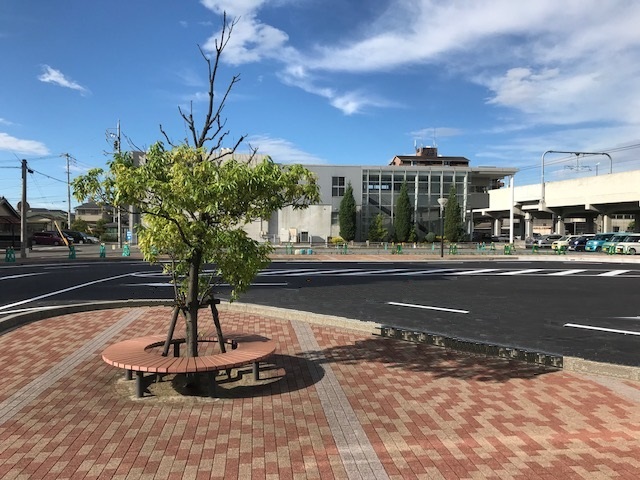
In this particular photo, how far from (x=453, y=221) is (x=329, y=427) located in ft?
151

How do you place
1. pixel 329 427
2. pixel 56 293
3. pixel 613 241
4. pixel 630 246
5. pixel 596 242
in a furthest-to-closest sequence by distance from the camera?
pixel 596 242, pixel 613 241, pixel 630 246, pixel 56 293, pixel 329 427

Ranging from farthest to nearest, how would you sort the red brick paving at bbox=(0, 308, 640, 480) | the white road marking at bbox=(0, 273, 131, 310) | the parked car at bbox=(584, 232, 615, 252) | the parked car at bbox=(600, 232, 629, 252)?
the parked car at bbox=(584, 232, 615, 252) < the parked car at bbox=(600, 232, 629, 252) < the white road marking at bbox=(0, 273, 131, 310) < the red brick paving at bbox=(0, 308, 640, 480)

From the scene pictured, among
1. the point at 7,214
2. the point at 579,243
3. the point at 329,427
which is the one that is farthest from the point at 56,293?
the point at 579,243

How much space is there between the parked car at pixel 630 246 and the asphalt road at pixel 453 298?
796 inches

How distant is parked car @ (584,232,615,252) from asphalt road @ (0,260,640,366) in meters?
23.2

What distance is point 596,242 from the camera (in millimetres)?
42219

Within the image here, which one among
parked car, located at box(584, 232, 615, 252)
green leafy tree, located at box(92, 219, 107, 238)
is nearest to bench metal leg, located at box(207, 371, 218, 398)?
parked car, located at box(584, 232, 615, 252)

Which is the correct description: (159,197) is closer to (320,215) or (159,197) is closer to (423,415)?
(423,415)

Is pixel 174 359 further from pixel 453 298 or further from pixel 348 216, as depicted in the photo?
pixel 348 216

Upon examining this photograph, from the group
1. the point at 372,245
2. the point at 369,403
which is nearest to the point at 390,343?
the point at 369,403

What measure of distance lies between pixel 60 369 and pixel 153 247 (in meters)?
2.32

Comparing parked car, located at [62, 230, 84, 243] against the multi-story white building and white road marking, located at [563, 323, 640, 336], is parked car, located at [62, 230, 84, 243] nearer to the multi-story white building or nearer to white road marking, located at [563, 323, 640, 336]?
the multi-story white building

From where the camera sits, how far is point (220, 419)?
4.58 m

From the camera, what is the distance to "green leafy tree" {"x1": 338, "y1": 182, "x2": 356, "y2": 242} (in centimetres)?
4700
